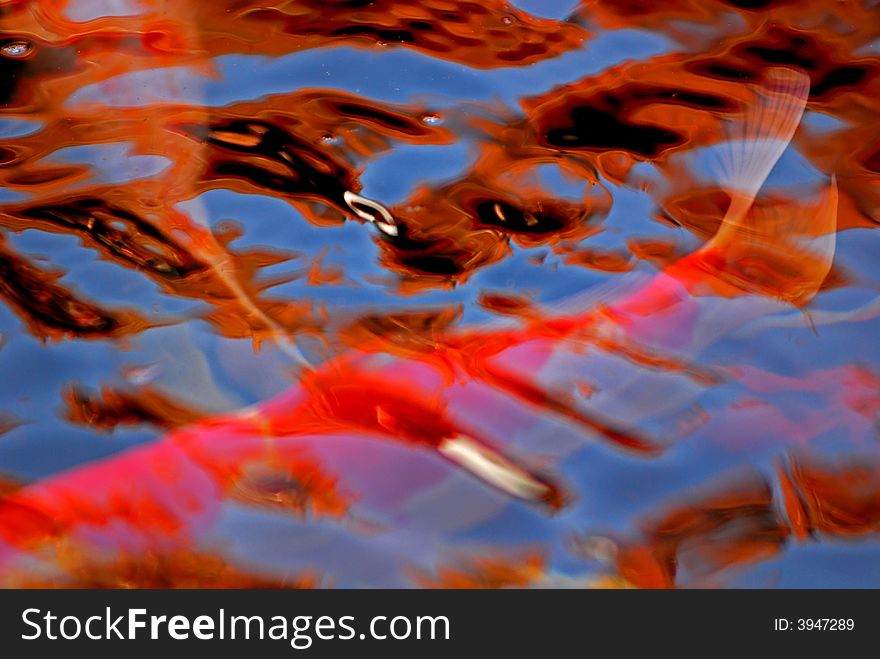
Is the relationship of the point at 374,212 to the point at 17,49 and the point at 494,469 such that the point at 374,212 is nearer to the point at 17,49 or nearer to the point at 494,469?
the point at 494,469

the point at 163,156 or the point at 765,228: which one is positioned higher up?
the point at 163,156

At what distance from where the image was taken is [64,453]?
1.51 m

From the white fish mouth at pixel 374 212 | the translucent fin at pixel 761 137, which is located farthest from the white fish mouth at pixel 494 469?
the translucent fin at pixel 761 137

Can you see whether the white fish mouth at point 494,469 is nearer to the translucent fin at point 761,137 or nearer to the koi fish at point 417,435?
the koi fish at point 417,435

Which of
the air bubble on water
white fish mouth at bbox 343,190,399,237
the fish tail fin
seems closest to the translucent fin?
the fish tail fin

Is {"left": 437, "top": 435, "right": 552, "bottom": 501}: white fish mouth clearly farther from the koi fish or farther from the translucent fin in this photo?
the translucent fin

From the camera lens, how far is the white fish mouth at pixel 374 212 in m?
1.89

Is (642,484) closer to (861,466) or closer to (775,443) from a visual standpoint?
(775,443)

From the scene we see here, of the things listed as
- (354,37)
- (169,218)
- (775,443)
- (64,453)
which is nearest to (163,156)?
(169,218)

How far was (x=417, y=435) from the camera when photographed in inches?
60.9
